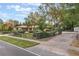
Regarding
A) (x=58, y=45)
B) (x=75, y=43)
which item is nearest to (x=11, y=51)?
(x=58, y=45)

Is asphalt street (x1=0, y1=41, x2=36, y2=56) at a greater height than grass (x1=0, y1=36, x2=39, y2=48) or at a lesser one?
lesser

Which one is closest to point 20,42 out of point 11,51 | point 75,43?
point 11,51

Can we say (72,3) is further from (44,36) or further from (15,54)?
(15,54)

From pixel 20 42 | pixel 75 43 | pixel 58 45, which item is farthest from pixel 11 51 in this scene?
pixel 75 43

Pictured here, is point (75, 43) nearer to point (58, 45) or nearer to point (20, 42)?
point (58, 45)

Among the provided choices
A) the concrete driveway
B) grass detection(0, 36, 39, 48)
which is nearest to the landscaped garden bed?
the concrete driveway

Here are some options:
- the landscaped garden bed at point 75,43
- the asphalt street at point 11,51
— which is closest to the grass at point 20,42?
the asphalt street at point 11,51

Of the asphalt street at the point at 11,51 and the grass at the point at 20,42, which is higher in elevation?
the grass at the point at 20,42

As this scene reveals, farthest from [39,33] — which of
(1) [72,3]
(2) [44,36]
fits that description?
(1) [72,3]

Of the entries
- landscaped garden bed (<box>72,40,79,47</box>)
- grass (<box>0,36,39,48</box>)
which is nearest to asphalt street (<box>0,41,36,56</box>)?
grass (<box>0,36,39,48</box>)

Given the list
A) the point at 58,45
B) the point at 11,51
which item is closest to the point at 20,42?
the point at 11,51

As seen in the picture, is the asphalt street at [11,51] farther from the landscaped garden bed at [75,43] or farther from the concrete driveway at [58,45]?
the landscaped garden bed at [75,43]

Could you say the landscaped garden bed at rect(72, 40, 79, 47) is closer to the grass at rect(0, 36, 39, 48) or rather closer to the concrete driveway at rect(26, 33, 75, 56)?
the concrete driveway at rect(26, 33, 75, 56)

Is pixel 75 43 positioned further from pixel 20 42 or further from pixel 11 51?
pixel 11 51
